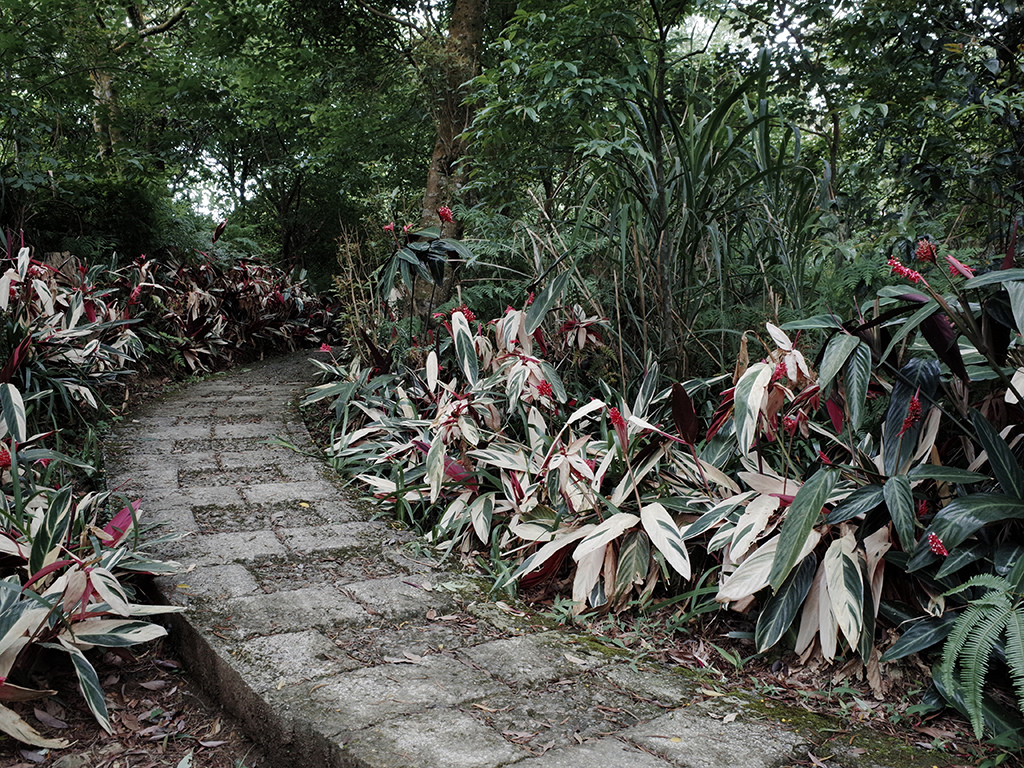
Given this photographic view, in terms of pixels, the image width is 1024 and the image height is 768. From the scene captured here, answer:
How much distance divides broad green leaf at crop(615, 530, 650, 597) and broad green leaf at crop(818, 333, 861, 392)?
595mm

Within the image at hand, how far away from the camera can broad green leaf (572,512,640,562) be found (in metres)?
1.70

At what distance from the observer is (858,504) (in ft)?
4.81

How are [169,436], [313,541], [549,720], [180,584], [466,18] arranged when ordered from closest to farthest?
[549,720]
[180,584]
[313,541]
[169,436]
[466,18]

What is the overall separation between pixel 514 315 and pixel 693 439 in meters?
0.94

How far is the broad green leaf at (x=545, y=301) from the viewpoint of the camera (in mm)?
2254

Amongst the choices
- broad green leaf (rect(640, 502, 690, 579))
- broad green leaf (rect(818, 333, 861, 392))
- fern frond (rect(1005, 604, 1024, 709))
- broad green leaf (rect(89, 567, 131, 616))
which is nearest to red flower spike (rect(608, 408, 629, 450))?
broad green leaf (rect(640, 502, 690, 579))

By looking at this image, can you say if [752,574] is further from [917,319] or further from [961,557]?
[917,319]

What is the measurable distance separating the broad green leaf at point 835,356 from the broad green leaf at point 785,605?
41cm

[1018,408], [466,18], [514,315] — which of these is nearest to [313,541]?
[514,315]

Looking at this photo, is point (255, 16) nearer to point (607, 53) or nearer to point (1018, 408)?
point (607, 53)

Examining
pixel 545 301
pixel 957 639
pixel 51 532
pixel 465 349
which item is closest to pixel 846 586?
pixel 957 639

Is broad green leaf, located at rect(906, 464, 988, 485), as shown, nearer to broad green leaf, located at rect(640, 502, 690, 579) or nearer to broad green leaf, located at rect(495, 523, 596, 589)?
broad green leaf, located at rect(640, 502, 690, 579)

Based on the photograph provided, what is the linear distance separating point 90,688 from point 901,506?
1.58 m

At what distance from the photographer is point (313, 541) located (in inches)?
83.1
